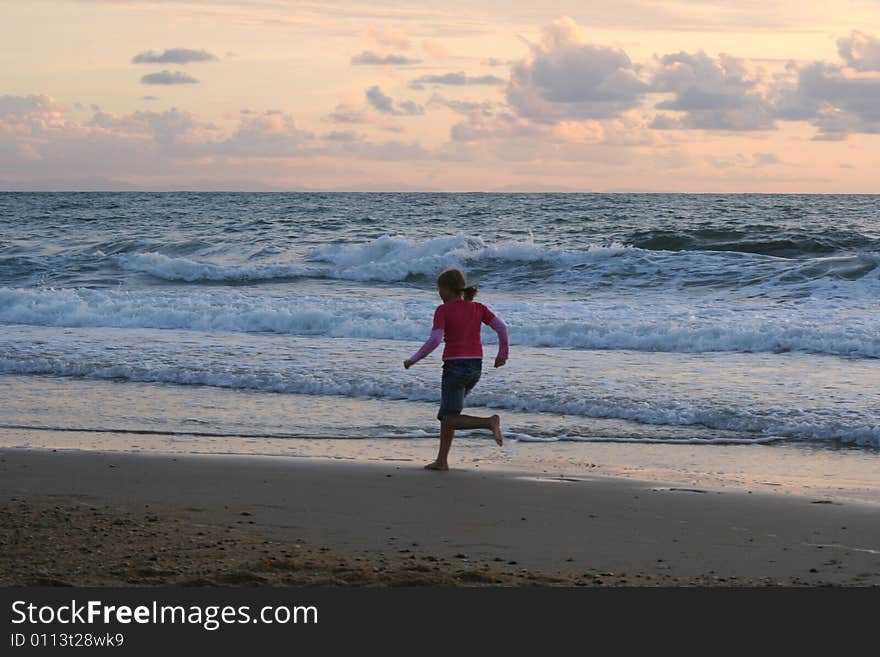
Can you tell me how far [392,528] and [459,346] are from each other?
2.02 metres

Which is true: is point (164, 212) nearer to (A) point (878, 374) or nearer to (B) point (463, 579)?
(A) point (878, 374)

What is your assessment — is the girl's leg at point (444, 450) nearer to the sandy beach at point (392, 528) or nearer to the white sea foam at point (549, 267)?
the sandy beach at point (392, 528)

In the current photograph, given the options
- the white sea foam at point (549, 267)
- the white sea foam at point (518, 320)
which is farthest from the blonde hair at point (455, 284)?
the white sea foam at point (549, 267)

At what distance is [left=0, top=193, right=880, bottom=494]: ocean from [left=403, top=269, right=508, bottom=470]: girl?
3.09 ft

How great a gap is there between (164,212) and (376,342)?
143 feet

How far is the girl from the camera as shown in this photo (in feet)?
24.2

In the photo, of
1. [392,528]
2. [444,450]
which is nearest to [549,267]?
[444,450]

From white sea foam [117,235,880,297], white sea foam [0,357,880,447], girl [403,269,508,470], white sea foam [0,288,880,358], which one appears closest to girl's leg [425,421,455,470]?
girl [403,269,508,470]

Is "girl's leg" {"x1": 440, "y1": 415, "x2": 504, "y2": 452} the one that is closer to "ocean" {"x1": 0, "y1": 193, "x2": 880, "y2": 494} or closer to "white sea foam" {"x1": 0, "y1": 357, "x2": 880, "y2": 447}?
"ocean" {"x1": 0, "y1": 193, "x2": 880, "y2": 494}

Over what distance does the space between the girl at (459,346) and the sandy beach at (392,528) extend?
403 mm

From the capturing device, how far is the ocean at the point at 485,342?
351 inches

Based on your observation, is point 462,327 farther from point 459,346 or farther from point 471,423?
point 471,423

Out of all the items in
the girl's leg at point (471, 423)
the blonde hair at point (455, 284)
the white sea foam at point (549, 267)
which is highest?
the blonde hair at point (455, 284)

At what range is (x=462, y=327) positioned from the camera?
7.39 meters
